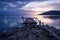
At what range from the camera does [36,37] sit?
844 inches

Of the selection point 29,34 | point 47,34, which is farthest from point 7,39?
point 47,34

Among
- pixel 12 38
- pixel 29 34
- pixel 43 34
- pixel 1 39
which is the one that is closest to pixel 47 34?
pixel 43 34

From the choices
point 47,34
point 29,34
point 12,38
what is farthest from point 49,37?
point 12,38

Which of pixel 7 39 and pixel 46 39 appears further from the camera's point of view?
pixel 7 39

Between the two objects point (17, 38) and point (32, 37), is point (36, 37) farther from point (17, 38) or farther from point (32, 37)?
point (17, 38)

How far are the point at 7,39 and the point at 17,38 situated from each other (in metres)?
1.20

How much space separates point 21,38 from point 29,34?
1252 millimetres

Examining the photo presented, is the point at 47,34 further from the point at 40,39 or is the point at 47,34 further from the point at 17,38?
the point at 17,38

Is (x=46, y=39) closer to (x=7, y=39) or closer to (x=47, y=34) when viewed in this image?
(x=47, y=34)

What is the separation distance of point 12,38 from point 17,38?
677mm

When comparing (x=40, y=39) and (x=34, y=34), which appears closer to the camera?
(x=40, y=39)

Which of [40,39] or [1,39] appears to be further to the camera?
[1,39]

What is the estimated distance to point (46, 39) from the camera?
20.8 m

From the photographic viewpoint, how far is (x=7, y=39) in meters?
22.3
